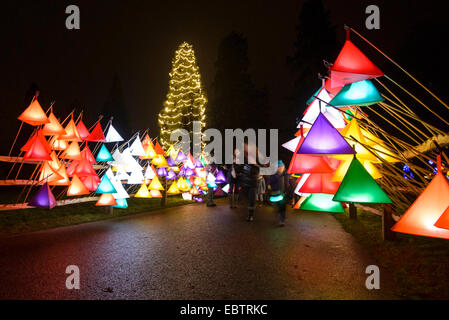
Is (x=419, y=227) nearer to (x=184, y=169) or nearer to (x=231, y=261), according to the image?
(x=231, y=261)

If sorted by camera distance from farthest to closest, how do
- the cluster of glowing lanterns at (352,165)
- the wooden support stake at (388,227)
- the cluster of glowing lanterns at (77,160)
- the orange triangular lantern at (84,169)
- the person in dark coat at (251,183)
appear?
the person in dark coat at (251,183) < the orange triangular lantern at (84,169) < the cluster of glowing lanterns at (77,160) < the wooden support stake at (388,227) < the cluster of glowing lanterns at (352,165)

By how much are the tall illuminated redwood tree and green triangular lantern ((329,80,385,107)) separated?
25.5 metres

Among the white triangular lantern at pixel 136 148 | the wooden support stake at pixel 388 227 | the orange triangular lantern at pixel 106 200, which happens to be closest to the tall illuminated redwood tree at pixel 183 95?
the white triangular lantern at pixel 136 148

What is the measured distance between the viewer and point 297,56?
26.1 metres

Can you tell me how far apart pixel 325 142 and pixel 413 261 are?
373cm

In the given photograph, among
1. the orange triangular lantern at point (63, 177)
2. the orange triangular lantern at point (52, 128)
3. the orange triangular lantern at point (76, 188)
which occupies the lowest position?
the orange triangular lantern at point (76, 188)

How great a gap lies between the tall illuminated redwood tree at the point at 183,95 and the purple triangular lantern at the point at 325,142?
1011 inches

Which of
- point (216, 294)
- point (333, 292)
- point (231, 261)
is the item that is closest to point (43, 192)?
point (231, 261)

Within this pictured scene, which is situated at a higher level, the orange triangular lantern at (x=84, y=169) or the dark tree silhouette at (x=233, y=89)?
the dark tree silhouette at (x=233, y=89)

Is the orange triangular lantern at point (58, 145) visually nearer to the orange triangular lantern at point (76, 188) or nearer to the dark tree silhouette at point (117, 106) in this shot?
the orange triangular lantern at point (76, 188)

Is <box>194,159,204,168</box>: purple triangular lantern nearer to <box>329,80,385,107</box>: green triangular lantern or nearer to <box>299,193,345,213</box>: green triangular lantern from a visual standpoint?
<box>299,193,345,213</box>: green triangular lantern

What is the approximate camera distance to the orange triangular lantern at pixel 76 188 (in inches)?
272

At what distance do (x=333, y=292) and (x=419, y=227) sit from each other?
1.95 m
